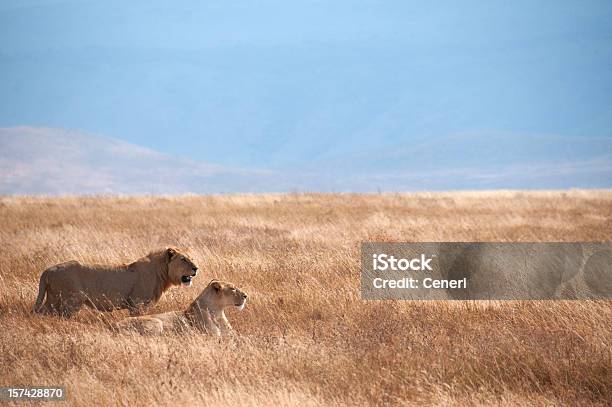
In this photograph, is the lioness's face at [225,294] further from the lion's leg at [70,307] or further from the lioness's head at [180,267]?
the lion's leg at [70,307]

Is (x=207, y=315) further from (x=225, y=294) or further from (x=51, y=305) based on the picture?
(x=51, y=305)

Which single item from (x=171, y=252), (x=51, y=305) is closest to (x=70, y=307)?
(x=51, y=305)

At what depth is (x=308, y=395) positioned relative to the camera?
7504 millimetres

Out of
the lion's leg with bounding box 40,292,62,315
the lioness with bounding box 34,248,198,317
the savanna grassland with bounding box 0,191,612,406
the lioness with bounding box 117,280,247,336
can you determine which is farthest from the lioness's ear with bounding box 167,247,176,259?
the lion's leg with bounding box 40,292,62,315

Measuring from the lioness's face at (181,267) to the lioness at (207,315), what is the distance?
767 millimetres

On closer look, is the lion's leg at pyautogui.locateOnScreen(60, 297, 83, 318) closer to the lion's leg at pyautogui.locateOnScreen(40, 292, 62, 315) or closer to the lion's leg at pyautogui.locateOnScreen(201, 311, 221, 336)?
the lion's leg at pyautogui.locateOnScreen(40, 292, 62, 315)

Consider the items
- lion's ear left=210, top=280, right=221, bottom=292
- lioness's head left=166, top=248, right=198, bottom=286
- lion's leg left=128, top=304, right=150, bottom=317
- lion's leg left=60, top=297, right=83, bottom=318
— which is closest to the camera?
lion's ear left=210, top=280, right=221, bottom=292

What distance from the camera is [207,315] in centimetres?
962

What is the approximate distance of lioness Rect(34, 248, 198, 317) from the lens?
10.3 m

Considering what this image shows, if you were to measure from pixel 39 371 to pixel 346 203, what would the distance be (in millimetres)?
23120

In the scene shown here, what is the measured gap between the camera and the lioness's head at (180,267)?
1057 cm

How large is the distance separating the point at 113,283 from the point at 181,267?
2.76 feet

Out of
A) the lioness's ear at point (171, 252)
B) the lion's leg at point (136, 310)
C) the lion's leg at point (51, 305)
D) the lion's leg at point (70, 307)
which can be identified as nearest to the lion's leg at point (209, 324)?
the lion's leg at point (136, 310)

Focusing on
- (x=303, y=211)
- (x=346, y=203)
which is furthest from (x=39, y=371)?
(x=346, y=203)
